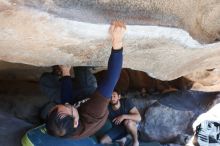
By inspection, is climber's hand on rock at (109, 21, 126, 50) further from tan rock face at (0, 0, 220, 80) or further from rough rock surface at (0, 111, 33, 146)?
rough rock surface at (0, 111, 33, 146)

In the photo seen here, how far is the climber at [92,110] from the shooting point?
1.72m

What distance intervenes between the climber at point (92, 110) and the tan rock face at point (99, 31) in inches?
2.1

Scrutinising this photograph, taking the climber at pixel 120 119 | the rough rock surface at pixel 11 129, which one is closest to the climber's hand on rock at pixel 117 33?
the climber at pixel 120 119

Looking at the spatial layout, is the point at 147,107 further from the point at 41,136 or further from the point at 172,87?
the point at 41,136

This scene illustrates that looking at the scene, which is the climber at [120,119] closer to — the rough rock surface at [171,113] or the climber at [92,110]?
the rough rock surface at [171,113]

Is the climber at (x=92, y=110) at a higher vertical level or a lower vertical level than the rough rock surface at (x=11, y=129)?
higher

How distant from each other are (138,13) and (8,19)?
52 centimetres

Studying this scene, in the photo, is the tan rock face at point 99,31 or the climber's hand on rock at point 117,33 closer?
the tan rock face at point 99,31

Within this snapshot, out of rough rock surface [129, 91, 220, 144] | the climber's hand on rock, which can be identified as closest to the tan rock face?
the climber's hand on rock

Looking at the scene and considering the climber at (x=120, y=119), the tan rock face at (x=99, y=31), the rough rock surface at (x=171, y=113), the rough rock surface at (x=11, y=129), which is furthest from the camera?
the rough rock surface at (x=171, y=113)

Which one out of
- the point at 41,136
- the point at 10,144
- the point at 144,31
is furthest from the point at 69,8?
the point at 10,144

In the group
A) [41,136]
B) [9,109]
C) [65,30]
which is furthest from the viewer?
[9,109]

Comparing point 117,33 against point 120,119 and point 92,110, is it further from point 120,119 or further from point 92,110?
point 120,119

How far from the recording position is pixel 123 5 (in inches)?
63.0
